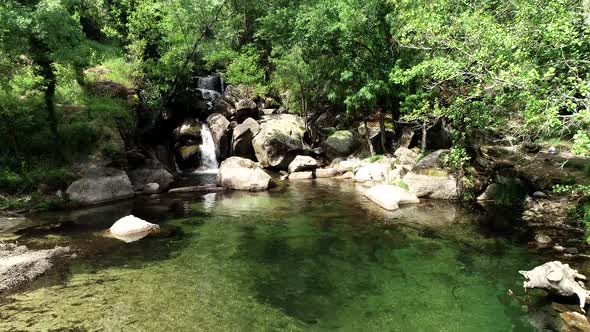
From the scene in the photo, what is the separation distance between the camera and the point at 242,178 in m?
25.7

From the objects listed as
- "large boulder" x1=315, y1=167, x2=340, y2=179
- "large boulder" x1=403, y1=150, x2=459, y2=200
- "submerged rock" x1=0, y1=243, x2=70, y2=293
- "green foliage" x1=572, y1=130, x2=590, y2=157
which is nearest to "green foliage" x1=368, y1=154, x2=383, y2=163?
"large boulder" x1=315, y1=167, x2=340, y2=179

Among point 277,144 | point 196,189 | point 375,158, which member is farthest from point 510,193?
point 196,189

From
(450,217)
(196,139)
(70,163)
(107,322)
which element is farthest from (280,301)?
(196,139)

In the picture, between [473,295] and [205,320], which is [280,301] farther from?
[473,295]

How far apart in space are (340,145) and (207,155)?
1116 cm

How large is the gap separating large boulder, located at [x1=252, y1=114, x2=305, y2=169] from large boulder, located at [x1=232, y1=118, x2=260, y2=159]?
45 centimetres

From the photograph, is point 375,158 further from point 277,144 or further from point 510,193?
point 510,193

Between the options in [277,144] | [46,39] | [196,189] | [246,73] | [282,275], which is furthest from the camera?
[246,73]

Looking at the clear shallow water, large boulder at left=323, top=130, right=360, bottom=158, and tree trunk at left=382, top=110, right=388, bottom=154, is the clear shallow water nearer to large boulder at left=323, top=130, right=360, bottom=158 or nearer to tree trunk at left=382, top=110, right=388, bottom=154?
tree trunk at left=382, top=110, right=388, bottom=154

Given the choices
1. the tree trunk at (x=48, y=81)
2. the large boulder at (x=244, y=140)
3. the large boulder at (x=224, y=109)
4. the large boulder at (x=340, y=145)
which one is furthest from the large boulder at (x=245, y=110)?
the tree trunk at (x=48, y=81)

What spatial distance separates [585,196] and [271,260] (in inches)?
526

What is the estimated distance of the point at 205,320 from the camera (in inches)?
391

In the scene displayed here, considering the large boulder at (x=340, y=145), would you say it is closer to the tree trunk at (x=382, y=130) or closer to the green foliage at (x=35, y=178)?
the tree trunk at (x=382, y=130)

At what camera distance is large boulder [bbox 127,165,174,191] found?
25.1 metres
